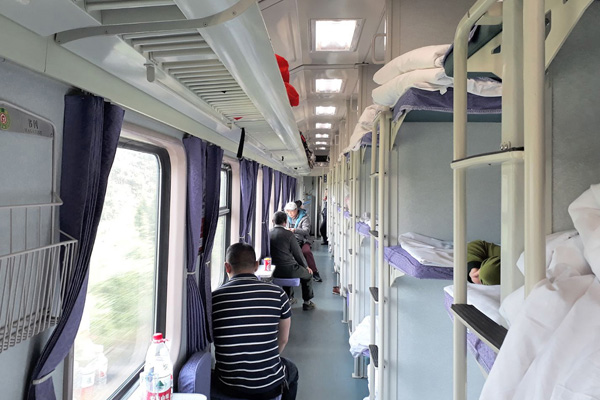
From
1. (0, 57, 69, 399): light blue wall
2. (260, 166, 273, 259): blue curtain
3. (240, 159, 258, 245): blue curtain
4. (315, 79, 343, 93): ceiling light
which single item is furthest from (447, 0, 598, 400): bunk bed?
(260, 166, 273, 259): blue curtain

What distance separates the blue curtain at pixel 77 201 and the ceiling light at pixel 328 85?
4.28m

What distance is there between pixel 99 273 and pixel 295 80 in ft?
12.8

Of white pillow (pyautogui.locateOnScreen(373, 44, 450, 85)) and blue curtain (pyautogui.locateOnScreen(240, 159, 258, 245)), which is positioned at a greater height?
white pillow (pyautogui.locateOnScreen(373, 44, 450, 85))

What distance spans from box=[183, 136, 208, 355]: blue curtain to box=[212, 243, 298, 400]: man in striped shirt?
5.7 inches

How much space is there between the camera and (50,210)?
1.32 meters

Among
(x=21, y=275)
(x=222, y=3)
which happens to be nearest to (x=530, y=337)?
(x=222, y=3)

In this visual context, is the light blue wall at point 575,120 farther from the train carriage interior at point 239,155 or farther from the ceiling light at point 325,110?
the ceiling light at point 325,110

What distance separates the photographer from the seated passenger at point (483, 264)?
1.42 m

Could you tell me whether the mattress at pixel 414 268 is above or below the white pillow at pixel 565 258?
below

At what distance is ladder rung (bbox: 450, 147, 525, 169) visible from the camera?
0.76 metres

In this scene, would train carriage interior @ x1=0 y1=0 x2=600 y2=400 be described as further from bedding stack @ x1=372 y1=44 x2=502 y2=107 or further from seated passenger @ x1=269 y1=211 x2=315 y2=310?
seated passenger @ x1=269 y1=211 x2=315 y2=310

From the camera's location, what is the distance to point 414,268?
5.68ft

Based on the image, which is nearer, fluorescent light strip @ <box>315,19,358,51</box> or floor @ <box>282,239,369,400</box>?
fluorescent light strip @ <box>315,19,358,51</box>

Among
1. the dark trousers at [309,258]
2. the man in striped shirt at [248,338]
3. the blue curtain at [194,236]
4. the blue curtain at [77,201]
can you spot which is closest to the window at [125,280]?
the blue curtain at [194,236]
